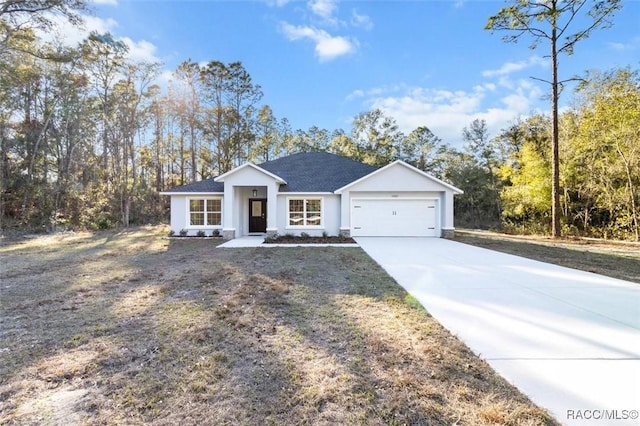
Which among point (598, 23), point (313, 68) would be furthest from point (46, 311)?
point (598, 23)

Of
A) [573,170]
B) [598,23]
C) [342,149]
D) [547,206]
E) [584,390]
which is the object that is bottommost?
[584,390]

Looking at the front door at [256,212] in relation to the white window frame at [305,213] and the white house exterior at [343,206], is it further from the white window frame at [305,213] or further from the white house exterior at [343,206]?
the white window frame at [305,213]

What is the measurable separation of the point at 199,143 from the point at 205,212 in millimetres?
13393

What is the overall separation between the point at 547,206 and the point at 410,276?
53.5ft

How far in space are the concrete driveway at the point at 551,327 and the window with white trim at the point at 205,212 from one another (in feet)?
33.8

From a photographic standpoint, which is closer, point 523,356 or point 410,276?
point 523,356

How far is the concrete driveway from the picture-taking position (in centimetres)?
240

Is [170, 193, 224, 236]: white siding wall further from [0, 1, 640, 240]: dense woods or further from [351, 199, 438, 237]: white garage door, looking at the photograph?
[0, 1, 640, 240]: dense woods

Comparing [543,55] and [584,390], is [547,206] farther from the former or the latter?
[584,390]

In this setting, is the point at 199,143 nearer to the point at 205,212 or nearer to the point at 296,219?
the point at 205,212

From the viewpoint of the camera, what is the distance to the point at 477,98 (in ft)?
72.0

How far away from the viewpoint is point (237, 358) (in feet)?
9.93

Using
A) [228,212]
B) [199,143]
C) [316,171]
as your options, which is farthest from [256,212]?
[199,143]

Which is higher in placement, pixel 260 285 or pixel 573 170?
pixel 573 170
